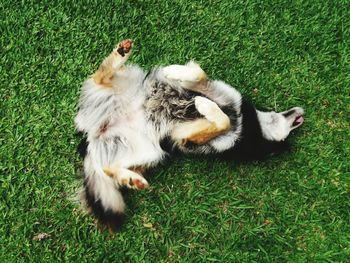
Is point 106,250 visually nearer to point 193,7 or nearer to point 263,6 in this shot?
point 193,7

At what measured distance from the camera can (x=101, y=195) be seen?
12.6ft

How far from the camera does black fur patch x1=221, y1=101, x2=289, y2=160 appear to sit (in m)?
3.92

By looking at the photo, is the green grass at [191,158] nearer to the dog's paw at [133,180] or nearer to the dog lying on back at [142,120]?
the dog lying on back at [142,120]

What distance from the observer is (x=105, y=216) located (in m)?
3.92

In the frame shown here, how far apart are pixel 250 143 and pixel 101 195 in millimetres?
1363

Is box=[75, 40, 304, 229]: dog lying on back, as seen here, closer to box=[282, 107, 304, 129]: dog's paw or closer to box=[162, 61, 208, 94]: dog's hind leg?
box=[162, 61, 208, 94]: dog's hind leg

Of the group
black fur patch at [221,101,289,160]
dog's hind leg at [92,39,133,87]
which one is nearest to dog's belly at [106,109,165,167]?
dog's hind leg at [92,39,133,87]

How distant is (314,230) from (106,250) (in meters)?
1.88

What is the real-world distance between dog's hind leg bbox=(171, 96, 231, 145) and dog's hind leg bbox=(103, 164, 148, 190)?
1.59ft

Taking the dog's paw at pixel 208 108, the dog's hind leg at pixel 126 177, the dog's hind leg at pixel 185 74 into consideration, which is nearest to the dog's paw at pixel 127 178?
the dog's hind leg at pixel 126 177

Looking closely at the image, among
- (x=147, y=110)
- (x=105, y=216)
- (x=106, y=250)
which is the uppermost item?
(x=147, y=110)

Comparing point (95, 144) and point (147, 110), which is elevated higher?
point (147, 110)

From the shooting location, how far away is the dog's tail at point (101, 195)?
12.4 feet

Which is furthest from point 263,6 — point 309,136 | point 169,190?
point 169,190
